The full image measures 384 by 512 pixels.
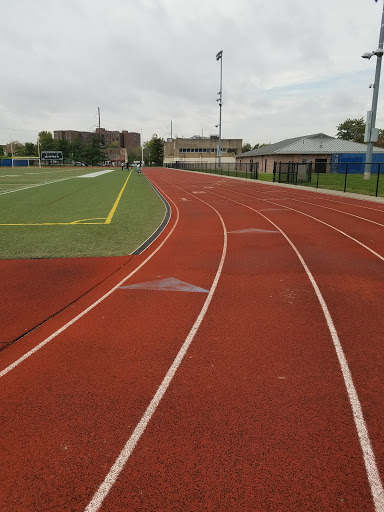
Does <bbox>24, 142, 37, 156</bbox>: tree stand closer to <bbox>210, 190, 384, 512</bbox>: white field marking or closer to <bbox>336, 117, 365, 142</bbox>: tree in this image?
<bbox>336, 117, 365, 142</bbox>: tree

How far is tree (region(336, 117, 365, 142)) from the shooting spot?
88.0 m

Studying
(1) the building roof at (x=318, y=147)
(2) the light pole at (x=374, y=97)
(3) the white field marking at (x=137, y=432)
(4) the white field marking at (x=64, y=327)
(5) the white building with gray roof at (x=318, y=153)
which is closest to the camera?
(3) the white field marking at (x=137, y=432)

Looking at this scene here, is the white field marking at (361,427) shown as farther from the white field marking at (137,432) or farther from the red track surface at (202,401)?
the white field marking at (137,432)

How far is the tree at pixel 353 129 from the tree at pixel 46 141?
3607 inches

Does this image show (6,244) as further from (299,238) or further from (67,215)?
(299,238)

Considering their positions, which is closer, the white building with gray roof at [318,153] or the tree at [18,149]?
the white building with gray roof at [318,153]

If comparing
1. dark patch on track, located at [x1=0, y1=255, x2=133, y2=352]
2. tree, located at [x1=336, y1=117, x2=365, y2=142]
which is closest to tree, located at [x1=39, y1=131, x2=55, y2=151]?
tree, located at [x1=336, y1=117, x2=365, y2=142]

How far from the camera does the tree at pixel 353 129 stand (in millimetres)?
88000

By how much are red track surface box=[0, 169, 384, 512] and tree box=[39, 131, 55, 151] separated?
13635cm

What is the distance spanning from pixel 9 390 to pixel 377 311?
4.90 meters

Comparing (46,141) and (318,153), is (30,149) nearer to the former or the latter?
(46,141)

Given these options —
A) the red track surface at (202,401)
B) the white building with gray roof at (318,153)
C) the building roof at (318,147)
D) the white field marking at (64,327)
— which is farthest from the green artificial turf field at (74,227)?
the building roof at (318,147)

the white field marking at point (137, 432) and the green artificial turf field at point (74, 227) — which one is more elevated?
the green artificial turf field at point (74, 227)

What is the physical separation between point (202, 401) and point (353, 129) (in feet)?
325
